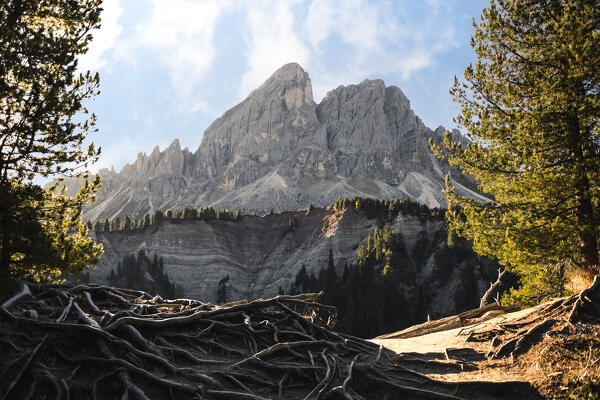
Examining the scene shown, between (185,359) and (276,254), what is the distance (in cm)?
12397

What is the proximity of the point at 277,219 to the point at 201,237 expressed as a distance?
33723 mm

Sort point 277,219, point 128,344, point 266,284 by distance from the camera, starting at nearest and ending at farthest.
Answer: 1. point 128,344
2. point 266,284
3. point 277,219

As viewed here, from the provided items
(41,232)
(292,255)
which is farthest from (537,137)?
(292,255)

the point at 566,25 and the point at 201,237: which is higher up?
the point at 566,25

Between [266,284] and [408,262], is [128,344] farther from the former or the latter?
[266,284]

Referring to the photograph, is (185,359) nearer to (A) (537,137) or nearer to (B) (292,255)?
(A) (537,137)

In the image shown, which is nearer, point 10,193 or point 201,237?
point 10,193

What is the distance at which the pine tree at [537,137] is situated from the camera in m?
13.2

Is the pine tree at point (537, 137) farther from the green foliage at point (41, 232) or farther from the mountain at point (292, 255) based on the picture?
the mountain at point (292, 255)

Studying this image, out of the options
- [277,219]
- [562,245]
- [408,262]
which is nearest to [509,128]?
[562,245]

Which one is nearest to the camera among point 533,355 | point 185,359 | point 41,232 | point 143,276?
point 185,359

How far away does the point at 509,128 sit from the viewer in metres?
14.8

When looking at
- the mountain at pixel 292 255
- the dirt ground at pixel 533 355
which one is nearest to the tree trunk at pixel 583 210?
the dirt ground at pixel 533 355

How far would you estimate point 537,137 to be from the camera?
1409 centimetres
